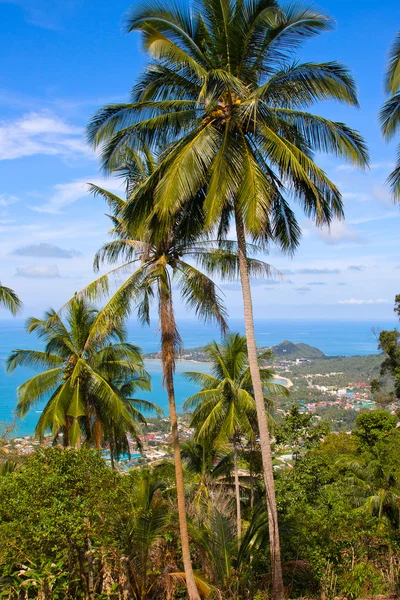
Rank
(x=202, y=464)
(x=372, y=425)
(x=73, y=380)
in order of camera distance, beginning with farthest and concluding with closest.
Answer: (x=372, y=425) → (x=202, y=464) → (x=73, y=380)

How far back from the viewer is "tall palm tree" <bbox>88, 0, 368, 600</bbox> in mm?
7324

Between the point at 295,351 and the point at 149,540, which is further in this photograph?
the point at 295,351

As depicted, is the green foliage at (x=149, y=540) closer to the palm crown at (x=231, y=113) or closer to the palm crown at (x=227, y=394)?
the palm crown at (x=227, y=394)

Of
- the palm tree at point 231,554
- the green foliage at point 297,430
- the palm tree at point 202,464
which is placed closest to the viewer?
the palm tree at point 231,554

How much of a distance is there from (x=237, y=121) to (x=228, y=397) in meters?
8.53

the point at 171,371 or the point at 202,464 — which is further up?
the point at 171,371

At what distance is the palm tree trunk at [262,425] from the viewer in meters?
7.38

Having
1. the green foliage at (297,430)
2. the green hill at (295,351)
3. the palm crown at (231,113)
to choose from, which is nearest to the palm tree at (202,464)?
the green foliage at (297,430)

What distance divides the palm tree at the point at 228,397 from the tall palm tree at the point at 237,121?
220 inches

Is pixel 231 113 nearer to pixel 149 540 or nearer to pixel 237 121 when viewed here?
pixel 237 121

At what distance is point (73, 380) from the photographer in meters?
12.3

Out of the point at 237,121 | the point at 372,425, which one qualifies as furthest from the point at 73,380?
the point at 372,425

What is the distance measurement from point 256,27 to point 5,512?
26.6 ft

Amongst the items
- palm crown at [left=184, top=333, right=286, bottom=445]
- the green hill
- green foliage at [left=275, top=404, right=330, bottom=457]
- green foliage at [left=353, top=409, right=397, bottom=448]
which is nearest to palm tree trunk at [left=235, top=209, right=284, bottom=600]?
green foliage at [left=275, top=404, right=330, bottom=457]
